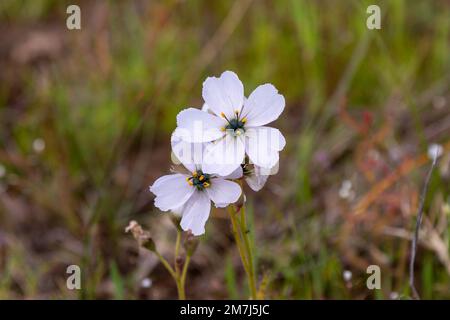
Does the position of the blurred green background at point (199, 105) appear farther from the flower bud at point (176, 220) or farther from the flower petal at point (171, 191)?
the flower petal at point (171, 191)

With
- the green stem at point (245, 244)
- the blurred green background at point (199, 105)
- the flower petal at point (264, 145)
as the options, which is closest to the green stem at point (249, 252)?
the green stem at point (245, 244)

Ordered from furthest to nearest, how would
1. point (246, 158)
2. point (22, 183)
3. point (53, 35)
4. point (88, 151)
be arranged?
point (53, 35), point (88, 151), point (22, 183), point (246, 158)

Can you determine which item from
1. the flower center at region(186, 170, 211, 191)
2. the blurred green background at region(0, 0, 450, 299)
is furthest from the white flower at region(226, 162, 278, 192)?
the blurred green background at region(0, 0, 450, 299)

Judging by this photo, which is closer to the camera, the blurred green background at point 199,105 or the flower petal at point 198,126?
the flower petal at point 198,126

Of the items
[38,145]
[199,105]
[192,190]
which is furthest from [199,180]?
[199,105]

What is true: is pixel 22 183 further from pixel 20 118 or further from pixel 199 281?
pixel 199 281

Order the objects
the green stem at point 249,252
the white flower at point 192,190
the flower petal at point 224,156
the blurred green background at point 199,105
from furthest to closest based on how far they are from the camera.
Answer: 1. the blurred green background at point 199,105
2. the green stem at point 249,252
3. the white flower at point 192,190
4. the flower petal at point 224,156

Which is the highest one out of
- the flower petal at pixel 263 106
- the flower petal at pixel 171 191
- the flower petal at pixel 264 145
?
the flower petal at pixel 263 106

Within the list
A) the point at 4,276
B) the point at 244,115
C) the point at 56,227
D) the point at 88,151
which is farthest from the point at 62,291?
the point at 244,115
